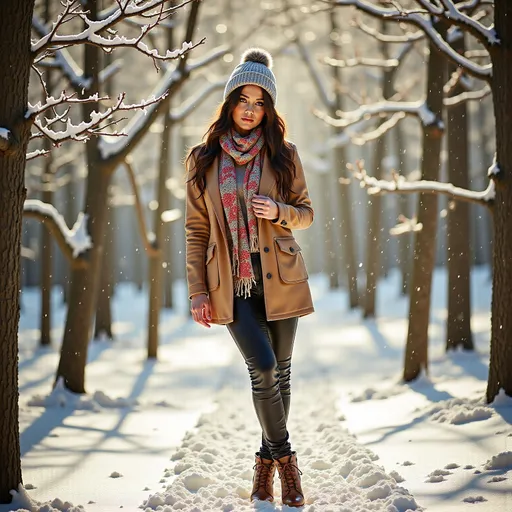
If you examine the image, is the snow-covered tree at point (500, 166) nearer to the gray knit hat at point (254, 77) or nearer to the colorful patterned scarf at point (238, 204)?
the gray knit hat at point (254, 77)

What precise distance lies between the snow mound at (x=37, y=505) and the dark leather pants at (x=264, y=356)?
3.57 feet

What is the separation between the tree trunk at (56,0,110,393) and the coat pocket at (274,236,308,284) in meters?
4.35

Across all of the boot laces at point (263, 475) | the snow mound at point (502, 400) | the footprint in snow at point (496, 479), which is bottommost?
the footprint in snow at point (496, 479)

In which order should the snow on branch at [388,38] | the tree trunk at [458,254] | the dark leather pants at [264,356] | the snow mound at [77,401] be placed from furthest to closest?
1. the tree trunk at [458,254]
2. the snow on branch at [388,38]
3. the snow mound at [77,401]
4. the dark leather pants at [264,356]

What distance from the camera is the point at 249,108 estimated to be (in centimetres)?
399

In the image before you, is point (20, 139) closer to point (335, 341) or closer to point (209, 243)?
point (209, 243)

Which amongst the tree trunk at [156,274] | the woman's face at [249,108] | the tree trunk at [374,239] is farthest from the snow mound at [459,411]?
the tree trunk at [374,239]

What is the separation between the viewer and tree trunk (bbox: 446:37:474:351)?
953cm

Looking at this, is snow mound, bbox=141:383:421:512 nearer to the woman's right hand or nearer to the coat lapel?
the woman's right hand

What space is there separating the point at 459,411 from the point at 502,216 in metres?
1.60

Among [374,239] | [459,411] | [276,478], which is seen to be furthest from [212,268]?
[374,239]

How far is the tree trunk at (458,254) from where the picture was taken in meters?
9.53

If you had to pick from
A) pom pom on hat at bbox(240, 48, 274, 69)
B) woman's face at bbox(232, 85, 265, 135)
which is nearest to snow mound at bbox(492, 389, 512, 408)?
woman's face at bbox(232, 85, 265, 135)

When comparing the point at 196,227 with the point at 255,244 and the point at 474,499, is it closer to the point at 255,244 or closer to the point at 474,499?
the point at 255,244
